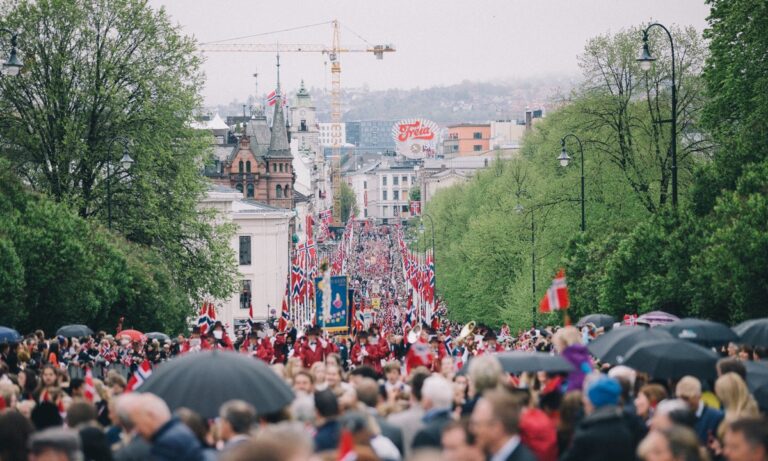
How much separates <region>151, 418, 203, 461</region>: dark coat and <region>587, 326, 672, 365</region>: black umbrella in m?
7.81

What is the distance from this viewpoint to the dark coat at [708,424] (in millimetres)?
13359

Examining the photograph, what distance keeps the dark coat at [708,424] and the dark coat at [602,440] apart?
7.80 feet

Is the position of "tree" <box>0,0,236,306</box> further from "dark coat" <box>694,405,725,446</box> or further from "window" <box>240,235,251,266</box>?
"window" <box>240,235,251,266</box>

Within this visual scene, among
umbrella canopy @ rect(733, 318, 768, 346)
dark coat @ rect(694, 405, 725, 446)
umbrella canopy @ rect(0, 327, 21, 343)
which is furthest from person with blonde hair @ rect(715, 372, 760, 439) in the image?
umbrella canopy @ rect(0, 327, 21, 343)

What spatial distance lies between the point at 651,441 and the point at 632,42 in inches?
2102

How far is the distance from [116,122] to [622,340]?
37046 millimetres

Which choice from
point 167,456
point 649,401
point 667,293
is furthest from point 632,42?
point 167,456

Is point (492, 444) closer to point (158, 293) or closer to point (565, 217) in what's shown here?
point (158, 293)

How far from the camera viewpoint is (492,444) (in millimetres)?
9578

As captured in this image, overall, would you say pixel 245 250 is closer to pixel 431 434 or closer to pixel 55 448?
pixel 431 434

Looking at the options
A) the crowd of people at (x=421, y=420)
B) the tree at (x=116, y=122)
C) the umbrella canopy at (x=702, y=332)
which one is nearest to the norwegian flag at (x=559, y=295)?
the crowd of people at (x=421, y=420)

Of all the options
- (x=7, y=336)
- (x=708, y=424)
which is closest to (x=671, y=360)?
(x=708, y=424)

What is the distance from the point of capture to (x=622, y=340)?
1823 cm

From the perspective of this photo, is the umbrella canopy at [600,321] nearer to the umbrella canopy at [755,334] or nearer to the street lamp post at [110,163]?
the umbrella canopy at [755,334]
